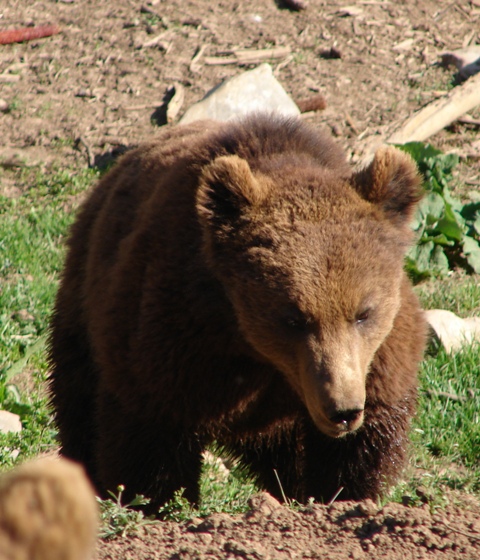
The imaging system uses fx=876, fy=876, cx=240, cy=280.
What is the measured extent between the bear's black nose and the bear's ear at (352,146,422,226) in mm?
1029

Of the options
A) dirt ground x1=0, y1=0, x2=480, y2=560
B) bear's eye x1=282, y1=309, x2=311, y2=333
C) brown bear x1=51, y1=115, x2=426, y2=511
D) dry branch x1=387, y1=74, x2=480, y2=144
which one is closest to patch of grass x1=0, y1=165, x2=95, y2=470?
dirt ground x1=0, y1=0, x2=480, y2=560

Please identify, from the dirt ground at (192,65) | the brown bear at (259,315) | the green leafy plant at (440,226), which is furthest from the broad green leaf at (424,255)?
the brown bear at (259,315)

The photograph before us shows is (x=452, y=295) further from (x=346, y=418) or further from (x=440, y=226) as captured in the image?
(x=346, y=418)

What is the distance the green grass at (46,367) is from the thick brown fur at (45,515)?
2.42 m

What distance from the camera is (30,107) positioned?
962cm

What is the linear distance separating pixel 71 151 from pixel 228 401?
5.48 meters

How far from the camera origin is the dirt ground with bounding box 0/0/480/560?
30.3 feet

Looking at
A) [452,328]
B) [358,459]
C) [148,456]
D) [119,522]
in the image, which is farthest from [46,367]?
[119,522]

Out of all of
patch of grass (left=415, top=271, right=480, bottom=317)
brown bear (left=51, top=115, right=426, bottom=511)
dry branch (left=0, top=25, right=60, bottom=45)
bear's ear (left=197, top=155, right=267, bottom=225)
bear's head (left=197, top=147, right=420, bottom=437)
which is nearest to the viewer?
bear's head (left=197, top=147, right=420, bottom=437)

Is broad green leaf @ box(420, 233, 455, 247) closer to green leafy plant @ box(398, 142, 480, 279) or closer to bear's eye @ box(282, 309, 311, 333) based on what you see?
green leafy plant @ box(398, 142, 480, 279)

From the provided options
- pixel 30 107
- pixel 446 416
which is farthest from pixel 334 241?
pixel 30 107

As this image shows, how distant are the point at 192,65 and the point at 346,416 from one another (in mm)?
7336

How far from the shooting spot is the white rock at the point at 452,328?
605 cm

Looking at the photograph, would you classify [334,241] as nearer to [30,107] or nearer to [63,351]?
[63,351]
